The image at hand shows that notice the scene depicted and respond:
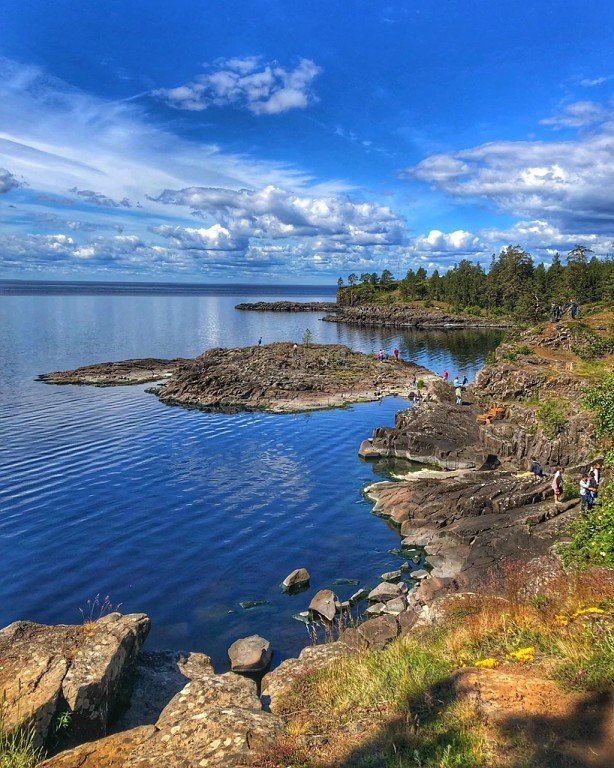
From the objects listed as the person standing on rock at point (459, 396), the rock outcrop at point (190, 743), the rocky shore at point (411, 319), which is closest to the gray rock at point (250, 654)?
the rock outcrop at point (190, 743)

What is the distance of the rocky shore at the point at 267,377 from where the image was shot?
66812 millimetres

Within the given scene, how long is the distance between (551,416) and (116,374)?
2490 inches

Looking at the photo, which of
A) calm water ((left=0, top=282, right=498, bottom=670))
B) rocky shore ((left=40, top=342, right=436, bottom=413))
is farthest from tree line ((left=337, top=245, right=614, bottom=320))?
calm water ((left=0, top=282, right=498, bottom=670))

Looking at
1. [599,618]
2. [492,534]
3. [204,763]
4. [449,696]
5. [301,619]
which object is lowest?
[301,619]

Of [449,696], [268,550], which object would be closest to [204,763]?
[449,696]

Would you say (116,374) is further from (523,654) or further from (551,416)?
(523,654)

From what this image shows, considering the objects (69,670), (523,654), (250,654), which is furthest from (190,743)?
(250,654)

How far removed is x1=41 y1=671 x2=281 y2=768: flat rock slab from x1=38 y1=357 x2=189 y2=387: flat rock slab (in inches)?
2731

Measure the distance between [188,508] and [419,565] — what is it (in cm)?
1558

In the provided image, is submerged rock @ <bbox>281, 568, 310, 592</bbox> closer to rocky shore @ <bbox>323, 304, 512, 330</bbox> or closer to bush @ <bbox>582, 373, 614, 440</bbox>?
bush @ <bbox>582, 373, 614, 440</bbox>

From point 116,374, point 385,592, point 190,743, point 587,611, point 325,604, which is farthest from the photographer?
point 116,374

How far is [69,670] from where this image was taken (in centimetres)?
1462

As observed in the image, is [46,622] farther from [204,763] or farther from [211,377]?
[211,377]

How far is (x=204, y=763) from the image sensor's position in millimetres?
10531
